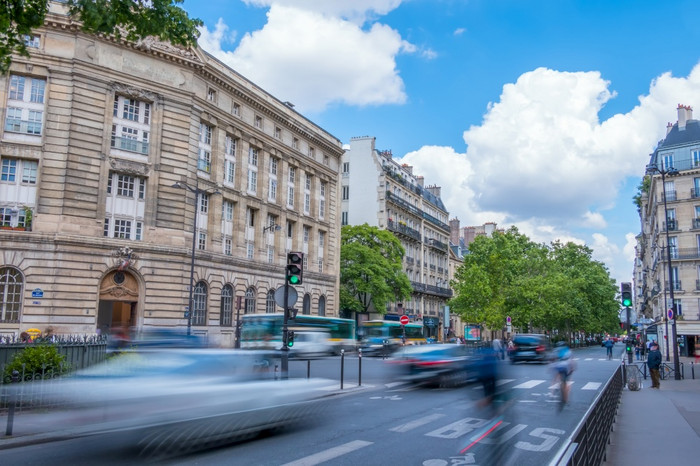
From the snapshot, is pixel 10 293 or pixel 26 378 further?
pixel 10 293

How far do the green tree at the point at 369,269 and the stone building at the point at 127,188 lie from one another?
542 inches

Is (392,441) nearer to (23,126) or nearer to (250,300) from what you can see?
(23,126)

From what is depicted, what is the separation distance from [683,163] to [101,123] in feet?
170

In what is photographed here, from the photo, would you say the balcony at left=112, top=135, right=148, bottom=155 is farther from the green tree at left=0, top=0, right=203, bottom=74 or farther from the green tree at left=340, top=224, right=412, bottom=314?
the green tree at left=340, top=224, right=412, bottom=314

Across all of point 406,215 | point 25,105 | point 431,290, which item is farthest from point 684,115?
point 25,105

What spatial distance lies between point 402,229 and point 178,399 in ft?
203

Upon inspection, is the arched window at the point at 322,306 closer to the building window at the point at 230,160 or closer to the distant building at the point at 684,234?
the building window at the point at 230,160

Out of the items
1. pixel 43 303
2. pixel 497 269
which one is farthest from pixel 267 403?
pixel 497 269

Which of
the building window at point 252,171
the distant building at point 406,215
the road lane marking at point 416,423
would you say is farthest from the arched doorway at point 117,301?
the distant building at point 406,215

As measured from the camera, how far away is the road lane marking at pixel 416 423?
36.4 ft

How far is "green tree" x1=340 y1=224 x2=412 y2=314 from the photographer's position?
56812mm

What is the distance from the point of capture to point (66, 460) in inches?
323

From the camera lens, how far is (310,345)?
3803cm

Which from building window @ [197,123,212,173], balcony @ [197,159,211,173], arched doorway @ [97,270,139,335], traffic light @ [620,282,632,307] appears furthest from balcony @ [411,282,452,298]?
traffic light @ [620,282,632,307]
